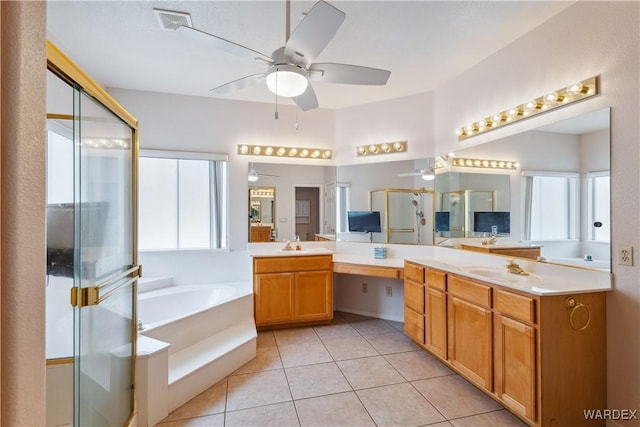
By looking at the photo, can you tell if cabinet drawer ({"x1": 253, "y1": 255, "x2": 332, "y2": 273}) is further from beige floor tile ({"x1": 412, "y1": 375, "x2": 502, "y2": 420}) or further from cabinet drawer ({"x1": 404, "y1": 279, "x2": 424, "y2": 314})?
beige floor tile ({"x1": 412, "y1": 375, "x2": 502, "y2": 420})

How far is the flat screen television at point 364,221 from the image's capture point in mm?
3957

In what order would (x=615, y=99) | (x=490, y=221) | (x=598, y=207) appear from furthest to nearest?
(x=490, y=221) → (x=598, y=207) → (x=615, y=99)

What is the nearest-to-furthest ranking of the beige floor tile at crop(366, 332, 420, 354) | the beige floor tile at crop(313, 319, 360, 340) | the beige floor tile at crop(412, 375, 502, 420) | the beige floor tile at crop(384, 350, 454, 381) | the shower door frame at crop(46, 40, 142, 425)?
the shower door frame at crop(46, 40, 142, 425)
the beige floor tile at crop(412, 375, 502, 420)
the beige floor tile at crop(384, 350, 454, 381)
the beige floor tile at crop(366, 332, 420, 354)
the beige floor tile at crop(313, 319, 360, 340)

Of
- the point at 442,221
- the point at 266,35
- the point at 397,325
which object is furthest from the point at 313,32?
the point at 397,325

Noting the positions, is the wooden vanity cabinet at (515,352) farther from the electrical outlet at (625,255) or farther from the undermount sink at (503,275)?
the electrical outlet at (625,255)

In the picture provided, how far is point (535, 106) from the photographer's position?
94.1 inches

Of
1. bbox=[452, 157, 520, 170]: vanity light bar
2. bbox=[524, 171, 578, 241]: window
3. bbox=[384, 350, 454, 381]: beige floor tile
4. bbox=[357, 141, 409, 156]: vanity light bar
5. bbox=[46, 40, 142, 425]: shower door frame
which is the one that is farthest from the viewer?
bbox=[357, 141, 409, 156]: vanity light bar

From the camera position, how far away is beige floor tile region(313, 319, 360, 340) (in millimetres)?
3396

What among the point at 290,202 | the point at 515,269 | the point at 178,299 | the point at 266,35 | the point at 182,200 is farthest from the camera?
the point at 290,202

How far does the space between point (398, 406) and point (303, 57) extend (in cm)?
247

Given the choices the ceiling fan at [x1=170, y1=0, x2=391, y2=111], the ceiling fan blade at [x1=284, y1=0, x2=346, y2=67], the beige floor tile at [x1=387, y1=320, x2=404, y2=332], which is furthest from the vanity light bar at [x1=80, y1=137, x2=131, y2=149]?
the beige floor tile at [x1=387, y1=320, x2=404, y2=332]

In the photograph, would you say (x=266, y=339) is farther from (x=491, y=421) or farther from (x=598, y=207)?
(x=598, y=207)

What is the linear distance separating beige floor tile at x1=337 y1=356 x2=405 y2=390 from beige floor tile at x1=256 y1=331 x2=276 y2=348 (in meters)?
0.82

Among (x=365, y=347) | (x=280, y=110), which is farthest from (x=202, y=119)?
(x=365, y=347)
